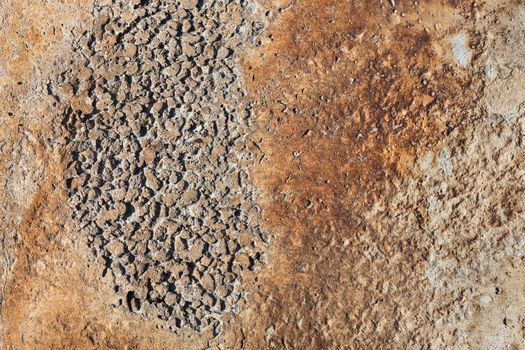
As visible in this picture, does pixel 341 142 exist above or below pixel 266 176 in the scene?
below

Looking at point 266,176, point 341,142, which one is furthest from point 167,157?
point 341,142

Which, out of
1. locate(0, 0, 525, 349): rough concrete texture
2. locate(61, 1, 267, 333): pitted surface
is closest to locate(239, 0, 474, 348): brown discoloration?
locate(0, 0, 525, 349): rough concrete texture

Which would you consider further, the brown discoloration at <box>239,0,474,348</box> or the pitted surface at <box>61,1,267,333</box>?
the pitted surface at <box>61,1,267,333</box>

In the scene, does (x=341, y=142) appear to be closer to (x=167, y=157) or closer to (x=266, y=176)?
(x=266, y=176)

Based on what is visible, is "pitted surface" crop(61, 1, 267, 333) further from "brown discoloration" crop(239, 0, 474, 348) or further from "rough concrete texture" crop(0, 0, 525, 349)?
"brown discoloration" crop(239, 0, 474, 348)

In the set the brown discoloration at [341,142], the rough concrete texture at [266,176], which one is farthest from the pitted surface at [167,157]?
the brown discoloration at [341,142]

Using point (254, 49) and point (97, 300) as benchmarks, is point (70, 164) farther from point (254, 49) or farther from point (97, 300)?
point (254, 49)
